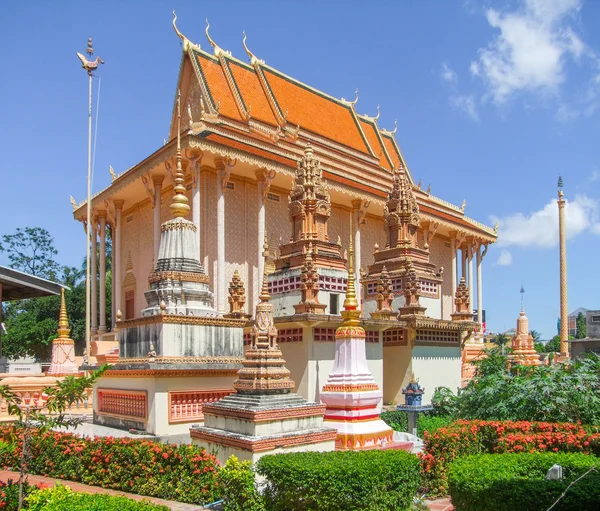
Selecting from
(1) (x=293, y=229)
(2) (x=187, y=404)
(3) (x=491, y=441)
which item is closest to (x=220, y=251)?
(1) (x=293, y=229)

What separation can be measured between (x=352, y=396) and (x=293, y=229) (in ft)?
20.0

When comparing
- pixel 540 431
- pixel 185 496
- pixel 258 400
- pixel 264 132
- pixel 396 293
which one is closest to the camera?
pixel 185 496

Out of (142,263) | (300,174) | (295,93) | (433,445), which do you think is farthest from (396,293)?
(295,93)

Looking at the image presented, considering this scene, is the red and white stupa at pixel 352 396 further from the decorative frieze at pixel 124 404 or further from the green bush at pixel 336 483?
the green bush at pixel 336 483

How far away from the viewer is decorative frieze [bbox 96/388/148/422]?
433 inches

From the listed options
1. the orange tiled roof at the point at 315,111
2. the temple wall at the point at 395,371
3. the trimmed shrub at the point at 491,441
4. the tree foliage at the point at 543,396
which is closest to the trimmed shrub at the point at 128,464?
the trimmed shrub at the point at 491,441

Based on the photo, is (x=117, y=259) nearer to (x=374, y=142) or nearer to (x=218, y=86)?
(x=218, y=86)

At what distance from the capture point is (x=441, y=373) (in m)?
17.2

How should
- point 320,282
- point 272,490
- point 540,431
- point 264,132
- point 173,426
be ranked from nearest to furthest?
1. point 272,490
2. point 540,431
3. point 173,426
4. point 320,282
5. point 264,132

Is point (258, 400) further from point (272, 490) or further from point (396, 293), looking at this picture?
point (396, 293)

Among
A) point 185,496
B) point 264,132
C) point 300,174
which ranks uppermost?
point 264,132

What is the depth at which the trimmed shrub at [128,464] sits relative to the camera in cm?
752

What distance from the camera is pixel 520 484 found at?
251 inches

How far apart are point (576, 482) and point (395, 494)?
188 cm
